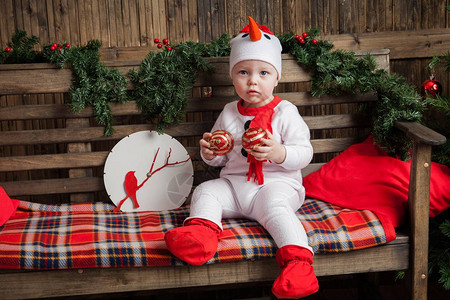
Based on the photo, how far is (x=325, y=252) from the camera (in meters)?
1.58

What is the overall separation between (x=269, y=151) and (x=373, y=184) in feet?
1.58

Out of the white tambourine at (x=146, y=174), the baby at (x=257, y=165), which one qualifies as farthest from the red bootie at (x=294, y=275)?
the white tambourine at (x=146, y=174)

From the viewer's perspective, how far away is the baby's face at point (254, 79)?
1737 mm

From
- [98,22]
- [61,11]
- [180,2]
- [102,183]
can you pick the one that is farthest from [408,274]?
[61,11]

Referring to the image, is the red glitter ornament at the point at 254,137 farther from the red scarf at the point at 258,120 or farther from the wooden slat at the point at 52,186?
the wooden slat at the point at 52,186

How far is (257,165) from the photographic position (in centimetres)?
176

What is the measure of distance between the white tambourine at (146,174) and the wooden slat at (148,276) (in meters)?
0.49

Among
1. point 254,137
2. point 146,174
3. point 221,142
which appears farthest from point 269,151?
point 146,174

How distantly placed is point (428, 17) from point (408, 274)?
56.1 inches

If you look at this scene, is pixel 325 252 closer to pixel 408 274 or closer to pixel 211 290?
pixel 408 274

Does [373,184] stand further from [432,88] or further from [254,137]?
[432,88]

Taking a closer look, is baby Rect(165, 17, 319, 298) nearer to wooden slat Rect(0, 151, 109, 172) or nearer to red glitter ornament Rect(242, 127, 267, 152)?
red glitter ornament Rect(242, 127, 267, 152)

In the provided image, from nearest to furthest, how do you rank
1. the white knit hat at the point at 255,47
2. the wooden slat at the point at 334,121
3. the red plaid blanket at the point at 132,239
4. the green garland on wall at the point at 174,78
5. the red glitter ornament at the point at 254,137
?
→ the red plaid blanket at the point at 132,239
the red glitter ornament at the point at 254,137
the white knit hat at the point at 255,47
the green garland on wall at the point at 174,78
the wooden slat at the point at 334,121

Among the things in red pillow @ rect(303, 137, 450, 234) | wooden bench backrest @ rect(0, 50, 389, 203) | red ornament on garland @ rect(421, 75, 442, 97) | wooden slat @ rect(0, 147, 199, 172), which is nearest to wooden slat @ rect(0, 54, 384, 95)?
wooden bench backrest @ rect(0, 50, 389, 203)
